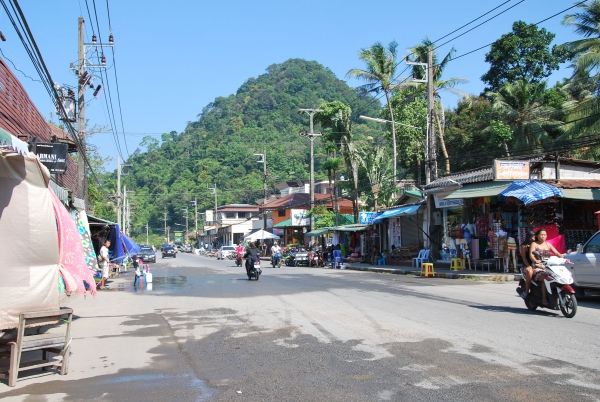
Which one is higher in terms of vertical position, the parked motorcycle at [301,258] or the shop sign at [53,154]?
→ the shop sign at [53,154]

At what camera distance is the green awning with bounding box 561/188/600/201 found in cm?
2141

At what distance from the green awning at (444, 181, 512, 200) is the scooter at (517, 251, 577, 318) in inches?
460

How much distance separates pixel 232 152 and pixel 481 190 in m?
91.6

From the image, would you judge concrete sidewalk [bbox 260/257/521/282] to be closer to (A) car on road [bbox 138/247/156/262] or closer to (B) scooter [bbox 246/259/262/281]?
(B) scooter [bbox 246/259/262/281]

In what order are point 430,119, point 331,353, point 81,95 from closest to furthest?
1. point 331,353
2. point 81,95
3. point 430,119

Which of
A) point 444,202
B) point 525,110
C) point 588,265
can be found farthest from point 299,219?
point 588,265

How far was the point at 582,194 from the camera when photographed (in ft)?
71.1

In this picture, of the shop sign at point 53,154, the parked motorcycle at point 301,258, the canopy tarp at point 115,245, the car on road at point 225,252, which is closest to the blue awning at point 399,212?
the parked motorcycle at point 301,258

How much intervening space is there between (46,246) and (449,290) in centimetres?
1339

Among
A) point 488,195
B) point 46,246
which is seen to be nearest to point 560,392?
point 46,246

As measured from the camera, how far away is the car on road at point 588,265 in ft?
43.2

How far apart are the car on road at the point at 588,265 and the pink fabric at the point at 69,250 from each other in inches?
435

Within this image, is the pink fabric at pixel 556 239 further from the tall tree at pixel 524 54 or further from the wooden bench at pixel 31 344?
the tall tree at pixel 524 54

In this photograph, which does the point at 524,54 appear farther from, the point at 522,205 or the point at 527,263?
the point at 527,263
